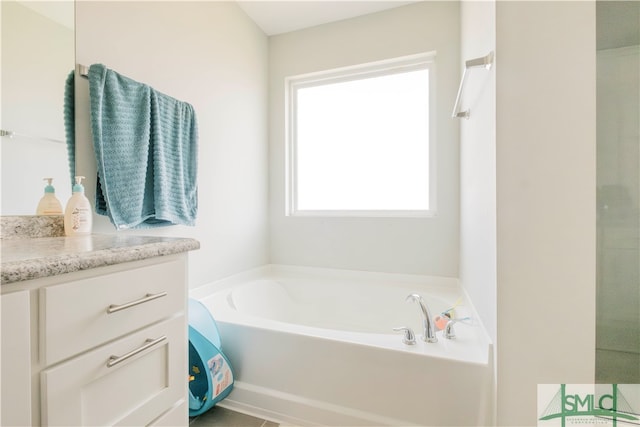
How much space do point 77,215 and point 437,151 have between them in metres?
2.06

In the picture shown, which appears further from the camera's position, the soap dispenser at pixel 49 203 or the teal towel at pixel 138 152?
the teal towel at pixel 138 152

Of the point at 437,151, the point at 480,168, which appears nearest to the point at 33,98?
the point at 480,168

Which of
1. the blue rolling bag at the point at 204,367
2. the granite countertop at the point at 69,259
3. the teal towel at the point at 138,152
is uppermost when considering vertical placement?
the teal towel at the point at 138,152

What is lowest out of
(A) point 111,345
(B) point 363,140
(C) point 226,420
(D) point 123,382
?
(C) point 226,420

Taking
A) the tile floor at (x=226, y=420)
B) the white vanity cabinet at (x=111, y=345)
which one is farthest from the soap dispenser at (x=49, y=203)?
the tile floor at (x=226, y=420)

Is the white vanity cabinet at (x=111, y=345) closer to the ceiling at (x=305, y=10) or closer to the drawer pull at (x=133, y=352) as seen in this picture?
→ the drawer pull at (x=133, y=352)

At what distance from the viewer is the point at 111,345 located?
0.63 metres

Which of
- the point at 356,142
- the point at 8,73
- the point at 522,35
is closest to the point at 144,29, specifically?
the point at 8,73

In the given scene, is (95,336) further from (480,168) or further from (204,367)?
(480,168)

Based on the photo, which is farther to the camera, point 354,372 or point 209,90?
point 209,90

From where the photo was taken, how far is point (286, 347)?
1.36 m

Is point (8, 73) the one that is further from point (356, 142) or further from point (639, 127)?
point (639, 127)

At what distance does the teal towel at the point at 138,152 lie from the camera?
120cm

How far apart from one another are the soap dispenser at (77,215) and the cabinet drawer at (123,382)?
0.61 metres
